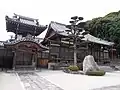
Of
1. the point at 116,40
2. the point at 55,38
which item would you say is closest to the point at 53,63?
the point at 55,38

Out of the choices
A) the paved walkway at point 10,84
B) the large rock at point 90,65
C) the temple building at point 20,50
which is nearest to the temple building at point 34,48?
the temple building at point 20,50

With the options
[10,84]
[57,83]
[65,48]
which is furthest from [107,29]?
[10,84]

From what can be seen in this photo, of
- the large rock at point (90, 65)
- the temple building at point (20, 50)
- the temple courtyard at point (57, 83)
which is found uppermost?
the temple building at point (20, 50)

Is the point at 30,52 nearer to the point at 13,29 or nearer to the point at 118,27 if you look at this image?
the point at 13,29

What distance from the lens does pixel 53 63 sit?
68.9 ft

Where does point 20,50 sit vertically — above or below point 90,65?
above

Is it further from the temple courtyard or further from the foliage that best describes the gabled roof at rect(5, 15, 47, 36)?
the foliage

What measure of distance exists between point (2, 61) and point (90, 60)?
38.9 feet

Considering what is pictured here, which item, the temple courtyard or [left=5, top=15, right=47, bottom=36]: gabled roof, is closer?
the temple courtyard

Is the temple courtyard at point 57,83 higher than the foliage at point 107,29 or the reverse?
the reverse

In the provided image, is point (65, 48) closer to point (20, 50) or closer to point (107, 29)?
point (20, 50)

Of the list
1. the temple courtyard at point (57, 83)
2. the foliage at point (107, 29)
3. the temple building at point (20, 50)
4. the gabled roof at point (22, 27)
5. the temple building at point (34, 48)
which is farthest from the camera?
the foliage at point (107, 29)

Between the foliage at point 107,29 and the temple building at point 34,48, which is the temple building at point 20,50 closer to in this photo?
the temple building at point 34,48

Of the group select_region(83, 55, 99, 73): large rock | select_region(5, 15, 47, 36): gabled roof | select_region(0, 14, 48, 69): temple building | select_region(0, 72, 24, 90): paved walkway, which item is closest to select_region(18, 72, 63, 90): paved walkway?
select_region(0, 72, 24, 90): paved walkway
